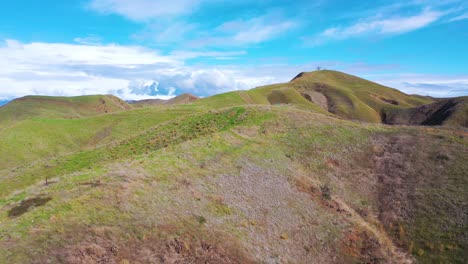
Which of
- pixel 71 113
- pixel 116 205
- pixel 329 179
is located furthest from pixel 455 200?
pixel 71 113

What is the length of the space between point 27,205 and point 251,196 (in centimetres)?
1746

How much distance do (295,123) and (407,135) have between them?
16.0 meters

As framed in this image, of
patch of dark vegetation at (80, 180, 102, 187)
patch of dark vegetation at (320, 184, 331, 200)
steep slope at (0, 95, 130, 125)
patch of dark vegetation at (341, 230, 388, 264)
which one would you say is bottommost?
patch of dark vegetation at (341, 230, 388, 264)

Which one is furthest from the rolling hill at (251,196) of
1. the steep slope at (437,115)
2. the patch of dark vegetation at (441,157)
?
the steep slope at (437,115)

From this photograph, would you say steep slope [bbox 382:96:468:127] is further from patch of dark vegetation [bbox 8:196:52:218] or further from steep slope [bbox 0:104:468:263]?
patch of dark vegetation [bbox 8:196:52:218]

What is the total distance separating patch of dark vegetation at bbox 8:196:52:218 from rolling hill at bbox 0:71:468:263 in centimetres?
13

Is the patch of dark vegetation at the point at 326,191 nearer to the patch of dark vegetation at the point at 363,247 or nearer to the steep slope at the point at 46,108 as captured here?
the patch of dark vegetation at the point at 363,247

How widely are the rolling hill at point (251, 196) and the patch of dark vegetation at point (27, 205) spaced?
0.13 m

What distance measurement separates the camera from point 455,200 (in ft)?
96.6

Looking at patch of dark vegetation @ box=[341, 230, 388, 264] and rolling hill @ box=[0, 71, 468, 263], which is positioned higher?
rolling hill @ box=[0, 71, 468, 263]

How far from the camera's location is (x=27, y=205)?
70.9 feet

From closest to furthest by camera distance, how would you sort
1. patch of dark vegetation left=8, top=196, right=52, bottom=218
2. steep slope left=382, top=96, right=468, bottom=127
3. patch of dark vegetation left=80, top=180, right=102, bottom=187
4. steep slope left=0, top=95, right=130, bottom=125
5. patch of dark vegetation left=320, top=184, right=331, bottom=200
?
patch of dark vegetation left=8, top=196, right=52, bottom=218 → patch of dark vegetation left=80, top=180, right=102, bottom=187 → patch of dark vegetation left=320, top=184, right=331, bottom=200 → steep slope left=382, top=96, right=468, bottom=127 → steep slope left=0, top=95, right=130, bottom=125

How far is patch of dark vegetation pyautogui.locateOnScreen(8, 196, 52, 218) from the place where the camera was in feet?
68.4

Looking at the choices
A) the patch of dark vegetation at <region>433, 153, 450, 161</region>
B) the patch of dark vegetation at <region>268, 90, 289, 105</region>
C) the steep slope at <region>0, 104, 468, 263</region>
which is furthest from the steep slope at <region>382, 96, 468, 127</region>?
the patch of dark vegetation at <region>433, 153, 450, 161</region>
